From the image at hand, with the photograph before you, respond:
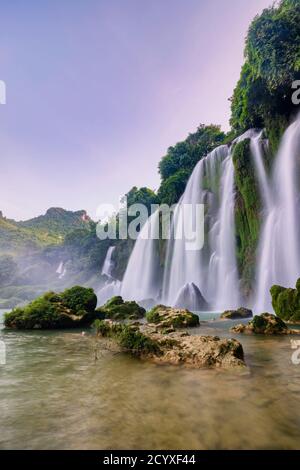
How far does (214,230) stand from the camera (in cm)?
2823

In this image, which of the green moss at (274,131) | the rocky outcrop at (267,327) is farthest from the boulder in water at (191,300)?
the green moss at (274,131)

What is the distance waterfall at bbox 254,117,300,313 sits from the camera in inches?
750

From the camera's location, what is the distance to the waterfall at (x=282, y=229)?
62.5 ft

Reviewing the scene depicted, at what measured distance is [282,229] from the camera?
2020 cm

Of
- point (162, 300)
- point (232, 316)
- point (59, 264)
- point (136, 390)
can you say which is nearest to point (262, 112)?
point (232, 316)

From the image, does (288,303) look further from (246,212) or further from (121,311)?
(246,212)

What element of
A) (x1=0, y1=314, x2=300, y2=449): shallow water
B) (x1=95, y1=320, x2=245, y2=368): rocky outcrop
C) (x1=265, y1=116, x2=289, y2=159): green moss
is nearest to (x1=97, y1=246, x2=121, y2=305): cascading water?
(x1=265, y1=116, x2=289, y2=159): green moss

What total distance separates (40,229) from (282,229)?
113585 mm

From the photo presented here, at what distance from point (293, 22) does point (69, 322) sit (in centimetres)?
2541

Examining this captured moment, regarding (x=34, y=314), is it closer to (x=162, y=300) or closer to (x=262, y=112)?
(x=162, y=300)

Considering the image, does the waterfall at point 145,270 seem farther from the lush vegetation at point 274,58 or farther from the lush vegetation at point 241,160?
the lush vegetation at point 274,58

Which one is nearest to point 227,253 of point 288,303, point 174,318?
point 288,303

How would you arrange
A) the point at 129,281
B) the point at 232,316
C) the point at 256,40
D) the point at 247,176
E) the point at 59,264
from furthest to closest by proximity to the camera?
1. the point at 59,264
2. the point at 129,281
3. the point at 247,176
4. the point at 256,40
5. the point at 232,316

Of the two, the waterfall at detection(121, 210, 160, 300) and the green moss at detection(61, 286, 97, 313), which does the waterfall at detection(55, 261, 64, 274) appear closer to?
the waterfall at detection(121, 210, 160, 300)
